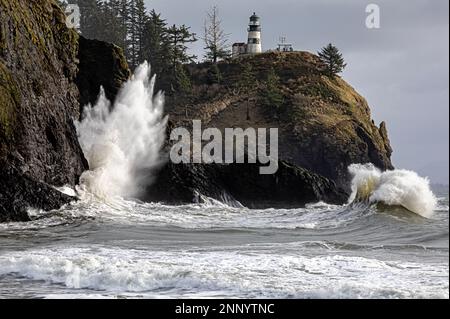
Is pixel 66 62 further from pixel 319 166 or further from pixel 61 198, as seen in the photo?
pixel 319 166

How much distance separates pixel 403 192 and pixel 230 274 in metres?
16.0

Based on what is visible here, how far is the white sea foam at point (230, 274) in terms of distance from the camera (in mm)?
11336

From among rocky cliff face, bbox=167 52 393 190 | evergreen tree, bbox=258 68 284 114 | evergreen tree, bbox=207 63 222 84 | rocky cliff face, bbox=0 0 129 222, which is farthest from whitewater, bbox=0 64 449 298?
evergreen tree, bbox=207 63 222 84

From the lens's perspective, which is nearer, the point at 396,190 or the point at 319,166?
the point at 396,190

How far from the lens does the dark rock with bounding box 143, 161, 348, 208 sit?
35.1m

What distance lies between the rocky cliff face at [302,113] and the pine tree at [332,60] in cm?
90

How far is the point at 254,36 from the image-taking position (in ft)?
240

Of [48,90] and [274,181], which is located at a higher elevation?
[48,90]

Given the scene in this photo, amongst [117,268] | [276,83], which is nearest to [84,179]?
[117,268]

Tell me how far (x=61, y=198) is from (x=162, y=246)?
867 centimetres

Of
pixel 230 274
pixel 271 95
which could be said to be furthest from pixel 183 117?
pixel 230 274

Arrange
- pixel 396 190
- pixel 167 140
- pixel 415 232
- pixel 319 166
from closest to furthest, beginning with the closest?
pixel 415 232
pixel 396 190
pixel 167 140
pixel 319 166

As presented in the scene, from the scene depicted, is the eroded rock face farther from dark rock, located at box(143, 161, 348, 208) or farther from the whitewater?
dark rock, located at box(143, 161, 348, 208)

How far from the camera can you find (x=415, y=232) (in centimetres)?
2008
